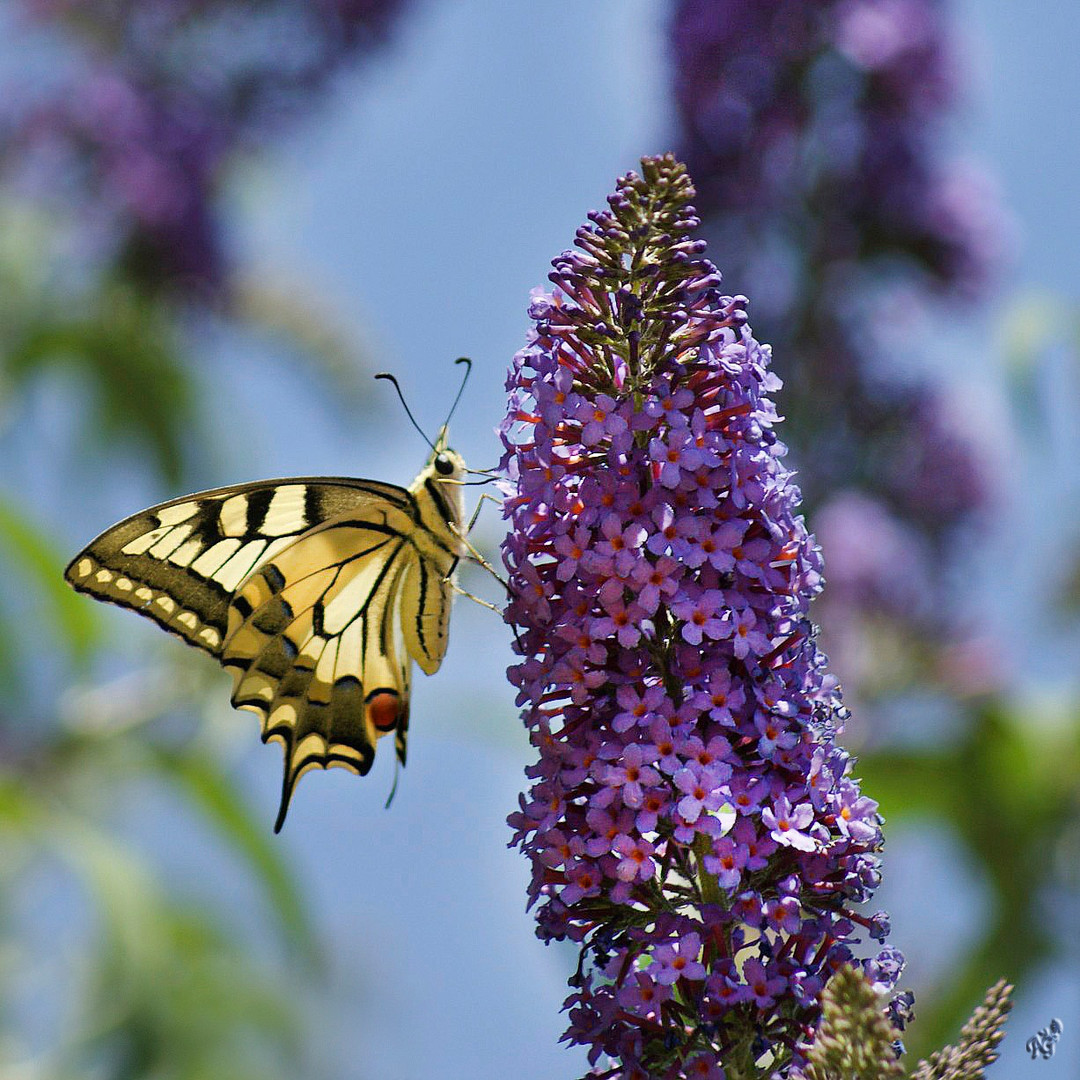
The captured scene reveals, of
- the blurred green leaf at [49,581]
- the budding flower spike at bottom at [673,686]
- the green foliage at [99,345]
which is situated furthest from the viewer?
the green foliage at [99,345]

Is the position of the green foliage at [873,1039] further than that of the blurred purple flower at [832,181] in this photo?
No

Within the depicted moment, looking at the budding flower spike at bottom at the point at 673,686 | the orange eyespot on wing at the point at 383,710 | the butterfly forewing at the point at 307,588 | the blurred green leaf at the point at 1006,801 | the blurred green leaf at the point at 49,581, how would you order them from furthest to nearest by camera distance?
the blurred green leaf at the point at 1006,801, the blurred green leaf at the point at 49,581, the orange eyespot on wing at the point at 383,710, the butterfly forewing at the point at 307,588, the budding flower spike at bottom at the point at 673,686

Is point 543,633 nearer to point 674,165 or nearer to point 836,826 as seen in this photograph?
point 836,826

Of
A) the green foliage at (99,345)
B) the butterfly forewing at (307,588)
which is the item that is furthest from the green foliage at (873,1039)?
the green foliage at (99,345)

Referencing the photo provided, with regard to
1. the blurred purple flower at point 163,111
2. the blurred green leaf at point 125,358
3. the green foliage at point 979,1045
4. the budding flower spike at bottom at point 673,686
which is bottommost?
the green foliage at point 979,1045

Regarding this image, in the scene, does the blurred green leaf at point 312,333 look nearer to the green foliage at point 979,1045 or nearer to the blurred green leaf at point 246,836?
the blurred green leaf at point 246,836

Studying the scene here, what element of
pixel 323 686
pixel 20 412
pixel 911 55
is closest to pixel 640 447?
pixel 323 686
